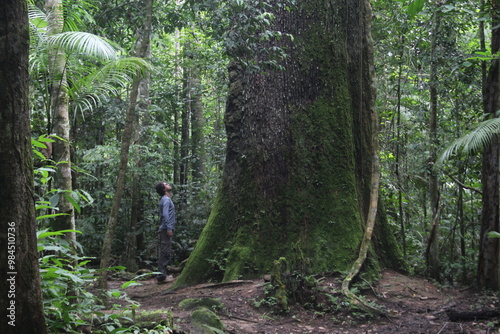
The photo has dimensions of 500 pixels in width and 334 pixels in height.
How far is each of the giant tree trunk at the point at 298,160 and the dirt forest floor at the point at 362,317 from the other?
0.49m

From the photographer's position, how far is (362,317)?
5.02 m

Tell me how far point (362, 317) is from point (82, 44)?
4.24 m

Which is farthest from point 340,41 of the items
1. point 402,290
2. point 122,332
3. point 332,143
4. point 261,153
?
point 122,332

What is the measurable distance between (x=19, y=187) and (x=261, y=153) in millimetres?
4854

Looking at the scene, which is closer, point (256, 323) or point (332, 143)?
point (256, 323)

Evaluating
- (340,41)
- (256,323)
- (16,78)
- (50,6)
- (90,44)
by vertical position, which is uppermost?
(340,41)

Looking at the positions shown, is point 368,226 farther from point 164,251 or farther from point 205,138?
point 205,138

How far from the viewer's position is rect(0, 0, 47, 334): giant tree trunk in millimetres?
2162

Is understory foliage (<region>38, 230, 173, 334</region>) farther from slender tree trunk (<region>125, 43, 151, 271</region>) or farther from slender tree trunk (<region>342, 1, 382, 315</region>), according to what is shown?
slender tree trunk (<region>125, 43, 151, 271</region>)

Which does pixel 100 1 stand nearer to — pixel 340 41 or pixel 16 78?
pixel 340 41

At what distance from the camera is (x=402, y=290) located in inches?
228

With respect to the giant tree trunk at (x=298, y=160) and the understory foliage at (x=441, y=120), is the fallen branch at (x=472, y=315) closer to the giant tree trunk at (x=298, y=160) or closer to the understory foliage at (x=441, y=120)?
the giant tree trunk at (x=298, y=160)

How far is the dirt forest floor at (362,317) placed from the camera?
466 centimetres

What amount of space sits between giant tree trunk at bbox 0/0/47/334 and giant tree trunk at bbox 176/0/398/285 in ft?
14.1
